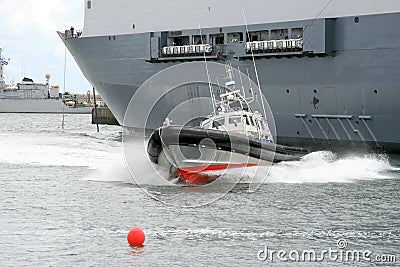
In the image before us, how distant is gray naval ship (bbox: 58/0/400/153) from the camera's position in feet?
116

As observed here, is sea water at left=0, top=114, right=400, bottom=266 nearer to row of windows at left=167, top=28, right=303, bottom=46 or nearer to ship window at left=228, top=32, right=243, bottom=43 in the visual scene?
row of windows at left=167, top=28, right=303, bottom=46

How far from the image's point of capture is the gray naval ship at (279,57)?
35.3 meters

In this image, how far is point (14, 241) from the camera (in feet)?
58.2

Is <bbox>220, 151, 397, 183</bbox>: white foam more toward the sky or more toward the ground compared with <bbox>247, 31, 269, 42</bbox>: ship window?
more toward the ground

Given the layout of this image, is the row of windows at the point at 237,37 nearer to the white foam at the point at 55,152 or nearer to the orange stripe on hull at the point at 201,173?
the white foam at the point at 55,152

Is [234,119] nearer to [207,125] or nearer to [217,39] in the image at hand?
[207,125]

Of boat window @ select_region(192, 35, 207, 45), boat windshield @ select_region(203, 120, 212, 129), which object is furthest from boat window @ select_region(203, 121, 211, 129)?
boat window @ select_region(192, 35, 207, 45)

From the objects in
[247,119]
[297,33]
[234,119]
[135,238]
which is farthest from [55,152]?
[135,238]

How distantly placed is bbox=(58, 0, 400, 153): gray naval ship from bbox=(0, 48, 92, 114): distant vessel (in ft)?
249

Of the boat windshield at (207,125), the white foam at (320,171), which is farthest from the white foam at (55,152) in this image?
the white foam at (320,171)

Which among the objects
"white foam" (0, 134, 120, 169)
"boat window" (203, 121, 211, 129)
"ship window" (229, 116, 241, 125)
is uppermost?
"ship window" (229, 116, 241, 125)

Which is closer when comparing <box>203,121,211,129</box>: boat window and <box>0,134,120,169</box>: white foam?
<box>203,121,211,129</box>: boat window

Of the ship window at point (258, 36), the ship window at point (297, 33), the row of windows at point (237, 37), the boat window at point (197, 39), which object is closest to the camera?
the ship window at point (297, 33)

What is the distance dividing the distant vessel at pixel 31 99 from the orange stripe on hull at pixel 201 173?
97.4 meters
